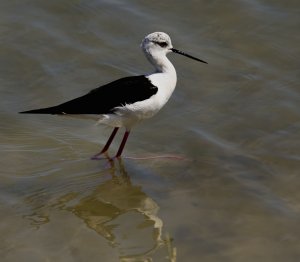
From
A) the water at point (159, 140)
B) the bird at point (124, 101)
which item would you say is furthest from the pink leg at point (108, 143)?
the bird at point (124, 101)

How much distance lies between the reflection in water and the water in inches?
0.5

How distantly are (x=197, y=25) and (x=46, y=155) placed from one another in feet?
9.54

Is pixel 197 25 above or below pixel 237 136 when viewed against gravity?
above

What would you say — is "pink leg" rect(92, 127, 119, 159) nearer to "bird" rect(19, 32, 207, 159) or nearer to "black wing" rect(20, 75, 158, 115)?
"bird" rect(19, 32, 207, 159)

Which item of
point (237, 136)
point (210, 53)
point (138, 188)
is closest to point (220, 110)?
point (237, 136)

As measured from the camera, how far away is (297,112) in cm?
642

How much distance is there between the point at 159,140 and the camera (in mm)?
6242

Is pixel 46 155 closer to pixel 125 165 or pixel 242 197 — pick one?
pixel 125 165

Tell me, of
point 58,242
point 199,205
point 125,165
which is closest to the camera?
point 58,242

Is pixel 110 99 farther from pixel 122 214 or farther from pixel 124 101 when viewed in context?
pixel 122 214

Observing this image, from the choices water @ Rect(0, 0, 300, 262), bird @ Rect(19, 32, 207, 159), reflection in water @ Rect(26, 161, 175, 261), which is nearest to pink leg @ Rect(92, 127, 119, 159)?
water @ Rect(0, 0, 300, 262)

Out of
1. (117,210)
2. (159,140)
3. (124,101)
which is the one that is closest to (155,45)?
(124,101)

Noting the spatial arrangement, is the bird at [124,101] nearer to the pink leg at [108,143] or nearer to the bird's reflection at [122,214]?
the pink leg at [108,143]

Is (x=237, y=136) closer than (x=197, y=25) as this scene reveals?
Yes
